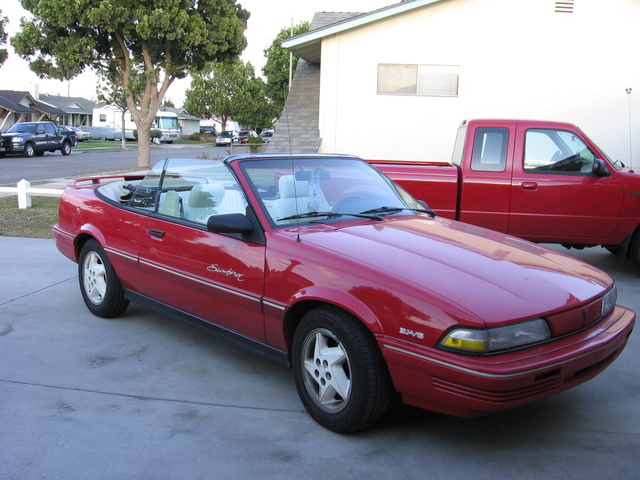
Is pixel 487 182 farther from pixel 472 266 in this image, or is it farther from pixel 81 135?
pixel 81 135

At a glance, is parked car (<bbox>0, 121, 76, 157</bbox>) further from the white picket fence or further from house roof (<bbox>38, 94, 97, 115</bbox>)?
house roof (<bbox>38, 94, 97, 115</bbox>)

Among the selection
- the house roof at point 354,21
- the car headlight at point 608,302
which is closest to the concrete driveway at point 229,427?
the car headlight at point 608,302

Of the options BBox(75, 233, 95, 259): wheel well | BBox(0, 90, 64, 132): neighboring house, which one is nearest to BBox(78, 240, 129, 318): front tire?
BBox(75, 233, 95, 259): wheel well

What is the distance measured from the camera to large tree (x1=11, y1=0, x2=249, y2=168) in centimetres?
1919

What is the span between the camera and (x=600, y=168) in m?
6.98

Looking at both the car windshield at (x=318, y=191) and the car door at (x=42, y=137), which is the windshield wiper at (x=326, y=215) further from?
the car door at (x=42, y=137)

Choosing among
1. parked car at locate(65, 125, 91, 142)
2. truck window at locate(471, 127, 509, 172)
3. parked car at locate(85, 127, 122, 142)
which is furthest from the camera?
parked car at locate(85, 127, 122, 142)

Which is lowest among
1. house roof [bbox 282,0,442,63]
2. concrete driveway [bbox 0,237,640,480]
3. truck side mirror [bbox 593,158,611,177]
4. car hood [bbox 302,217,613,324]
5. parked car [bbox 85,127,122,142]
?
concrete driveway [bbox 0,237,640,480]

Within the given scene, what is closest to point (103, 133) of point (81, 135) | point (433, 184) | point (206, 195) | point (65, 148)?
point (81, 135)

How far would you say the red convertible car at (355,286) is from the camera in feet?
9.95

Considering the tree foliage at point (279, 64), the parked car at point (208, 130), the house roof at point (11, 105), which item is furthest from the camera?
the parked car at point (208, 130)

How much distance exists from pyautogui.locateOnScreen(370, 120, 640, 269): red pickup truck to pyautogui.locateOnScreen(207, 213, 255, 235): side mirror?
3663 mm

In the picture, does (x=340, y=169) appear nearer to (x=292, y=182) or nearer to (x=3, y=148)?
(x=292, y=182)

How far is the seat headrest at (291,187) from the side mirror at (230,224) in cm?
43
